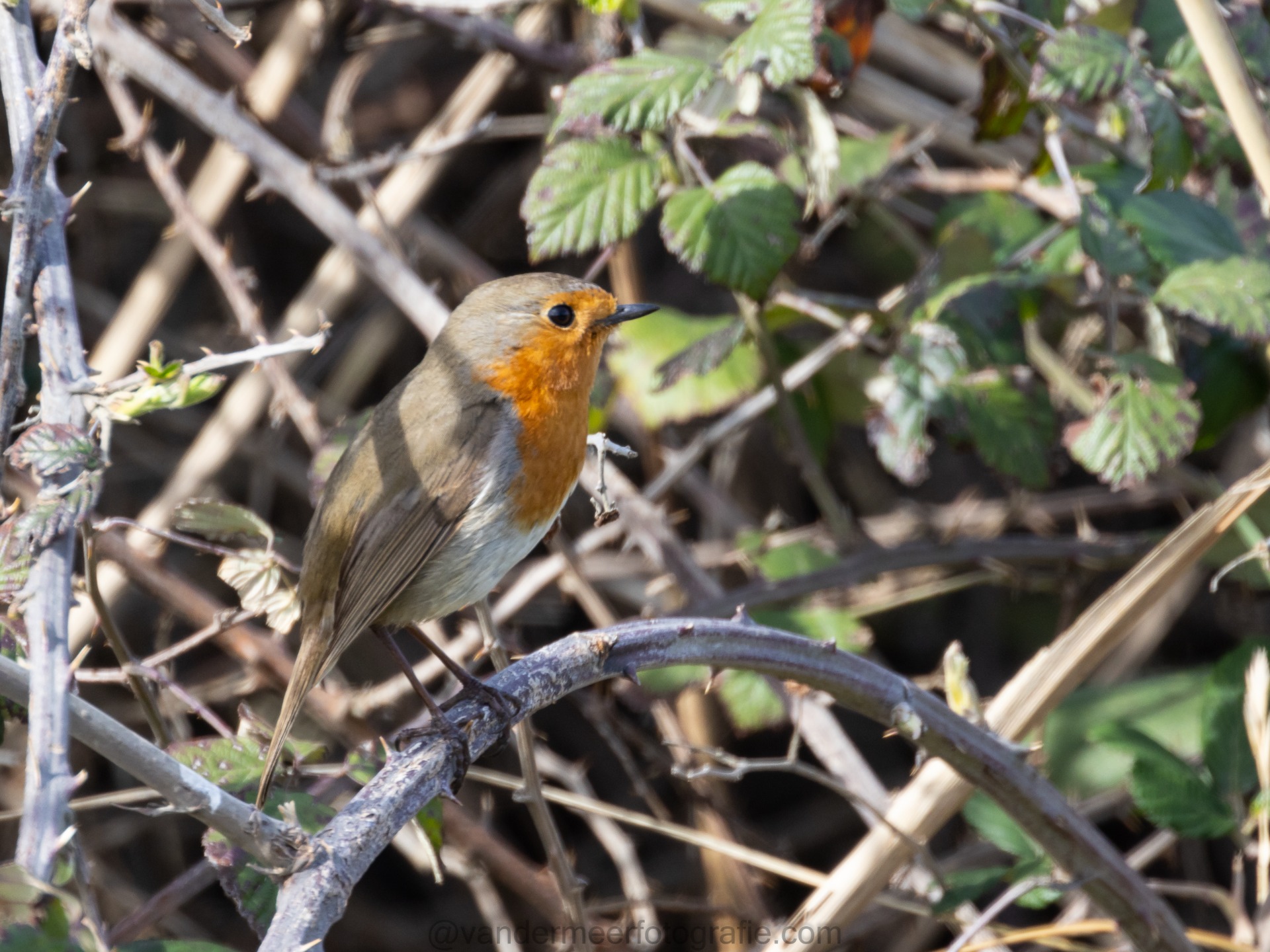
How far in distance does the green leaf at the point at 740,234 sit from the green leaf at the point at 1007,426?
1.98 feet

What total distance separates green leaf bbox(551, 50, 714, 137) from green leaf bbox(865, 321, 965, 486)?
74cm

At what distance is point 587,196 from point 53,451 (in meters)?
1.20

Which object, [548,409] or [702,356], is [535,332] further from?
[702,356]

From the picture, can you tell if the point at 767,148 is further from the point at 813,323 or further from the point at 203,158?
the point at 203,158

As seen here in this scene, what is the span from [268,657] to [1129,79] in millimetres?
2156

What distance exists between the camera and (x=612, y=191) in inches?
90.2

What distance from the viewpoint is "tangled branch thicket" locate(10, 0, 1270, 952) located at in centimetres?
162

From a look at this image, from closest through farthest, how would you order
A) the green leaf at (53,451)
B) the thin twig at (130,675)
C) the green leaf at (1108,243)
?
the green leaf at (53,451)
the thin twig at (130,675)
the green leaf at (1108,243)

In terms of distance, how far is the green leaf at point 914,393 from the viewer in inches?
100

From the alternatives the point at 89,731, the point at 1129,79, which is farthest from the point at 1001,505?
the point at 89,731

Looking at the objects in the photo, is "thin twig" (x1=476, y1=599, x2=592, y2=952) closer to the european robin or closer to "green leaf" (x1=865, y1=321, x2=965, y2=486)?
the european robin

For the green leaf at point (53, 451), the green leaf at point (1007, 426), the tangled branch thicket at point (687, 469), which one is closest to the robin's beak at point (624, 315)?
the tangled branch thicket at point (687, 469)

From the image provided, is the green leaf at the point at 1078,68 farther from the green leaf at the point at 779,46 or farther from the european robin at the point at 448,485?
the european robin at the point at 448,485

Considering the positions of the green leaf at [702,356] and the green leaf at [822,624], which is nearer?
the green leaf at [702,356]
